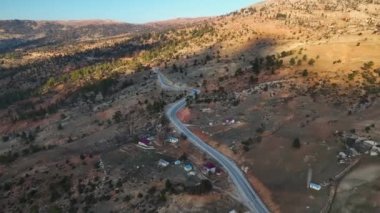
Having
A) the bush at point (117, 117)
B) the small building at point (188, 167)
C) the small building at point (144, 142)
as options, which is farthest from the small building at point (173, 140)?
the bush at point (117, 117)

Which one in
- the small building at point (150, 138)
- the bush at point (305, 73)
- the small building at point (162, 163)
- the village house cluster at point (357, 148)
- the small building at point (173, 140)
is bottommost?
the small building at point (150, 138)

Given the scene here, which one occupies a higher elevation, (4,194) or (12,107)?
(4,194)

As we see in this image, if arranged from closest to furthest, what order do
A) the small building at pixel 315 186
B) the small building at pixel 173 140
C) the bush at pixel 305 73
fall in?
the small building at pixel 315 186
the small building at pixel 173 140
the bush at pixel 305 73

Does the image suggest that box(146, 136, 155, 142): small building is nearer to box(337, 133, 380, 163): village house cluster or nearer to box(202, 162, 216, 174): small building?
box(202, 162, 216, 174): small building

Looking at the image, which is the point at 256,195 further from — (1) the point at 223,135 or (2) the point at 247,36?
(2) the point at 247,36

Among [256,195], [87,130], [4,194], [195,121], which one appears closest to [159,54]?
[87,130]

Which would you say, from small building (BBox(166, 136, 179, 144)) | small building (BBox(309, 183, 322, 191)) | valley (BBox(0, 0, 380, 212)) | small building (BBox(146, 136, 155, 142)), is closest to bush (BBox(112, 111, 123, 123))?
valley (BBox(0, 0, 380, 212))

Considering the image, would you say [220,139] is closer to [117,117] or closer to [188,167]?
[188,167]

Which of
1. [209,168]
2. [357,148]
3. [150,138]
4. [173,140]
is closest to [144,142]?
[150,138]

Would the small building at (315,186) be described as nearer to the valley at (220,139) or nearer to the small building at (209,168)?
the valley at (220,139)
